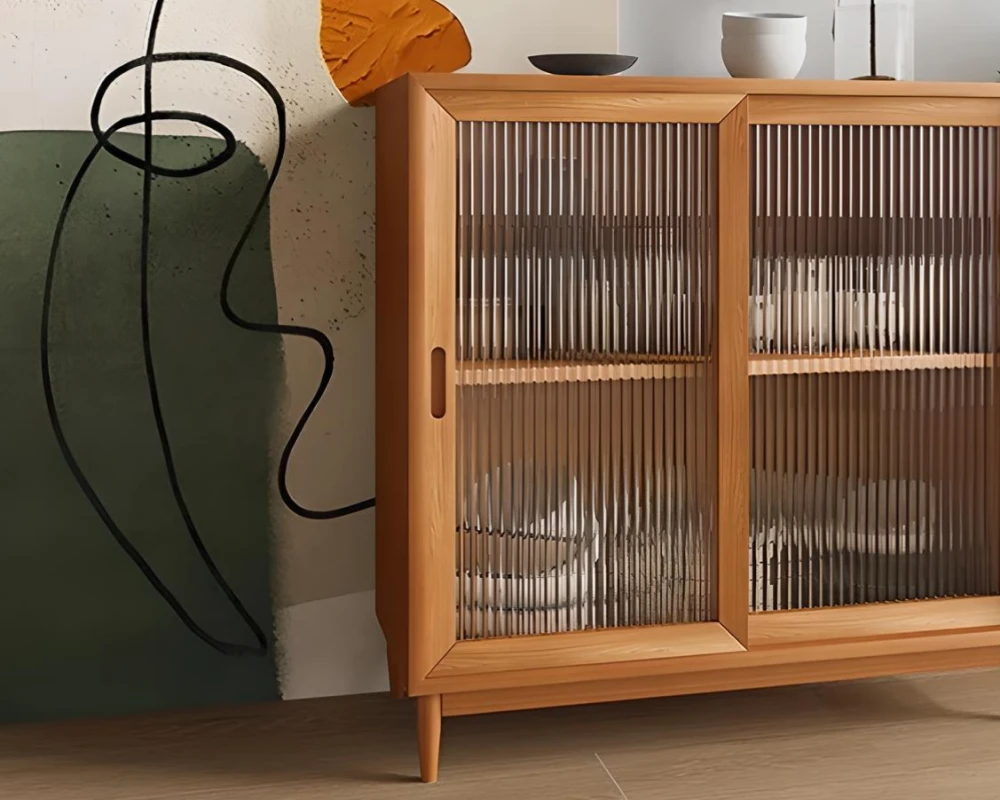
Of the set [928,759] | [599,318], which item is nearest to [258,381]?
[599,318]

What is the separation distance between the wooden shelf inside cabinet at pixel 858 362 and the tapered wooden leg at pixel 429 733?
0.82 meters

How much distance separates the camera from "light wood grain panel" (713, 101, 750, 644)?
209cm

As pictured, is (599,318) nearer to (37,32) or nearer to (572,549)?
(572,549)

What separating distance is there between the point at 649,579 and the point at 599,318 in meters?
0.48

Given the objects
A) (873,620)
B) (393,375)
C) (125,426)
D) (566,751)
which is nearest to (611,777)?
(566,751)

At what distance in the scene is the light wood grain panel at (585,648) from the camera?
204cm

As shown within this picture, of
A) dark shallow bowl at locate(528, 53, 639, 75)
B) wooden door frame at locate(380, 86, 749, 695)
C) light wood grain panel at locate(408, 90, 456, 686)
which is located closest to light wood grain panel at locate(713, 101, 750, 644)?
wooden door frame at locate(380, 86, 749, 695)

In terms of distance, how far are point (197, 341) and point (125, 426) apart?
217mm

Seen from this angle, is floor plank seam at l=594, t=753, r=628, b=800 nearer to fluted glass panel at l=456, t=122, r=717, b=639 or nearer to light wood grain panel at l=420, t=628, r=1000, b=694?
light wood grain panel at l=420, t=628, r=1000, b=694

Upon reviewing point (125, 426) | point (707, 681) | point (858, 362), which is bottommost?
point (707, 681)

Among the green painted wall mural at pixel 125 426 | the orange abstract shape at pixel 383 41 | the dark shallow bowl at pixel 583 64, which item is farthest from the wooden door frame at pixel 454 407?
the green painted wall mural at pixel 125 426

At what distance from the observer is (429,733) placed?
2059mm

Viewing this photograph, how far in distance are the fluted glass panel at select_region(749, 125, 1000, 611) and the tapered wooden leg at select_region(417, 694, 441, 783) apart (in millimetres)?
615

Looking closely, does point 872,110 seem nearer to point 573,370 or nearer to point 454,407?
point 573,370
